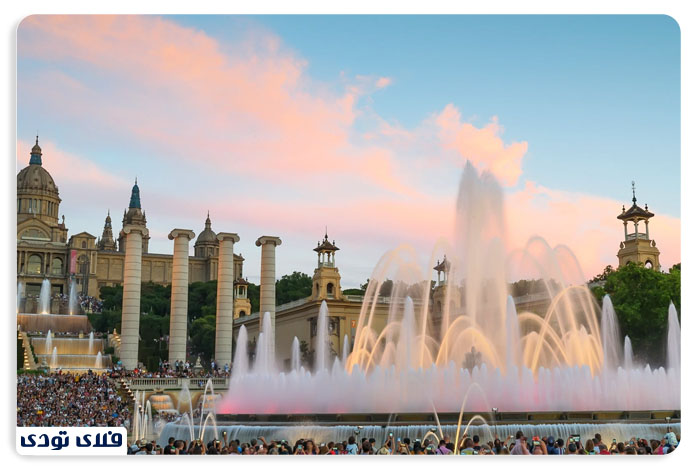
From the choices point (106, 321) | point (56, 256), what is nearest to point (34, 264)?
point (56, 256)

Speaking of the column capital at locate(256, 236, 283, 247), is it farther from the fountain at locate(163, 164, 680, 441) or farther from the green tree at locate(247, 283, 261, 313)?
the green tree at locate(247, 283, 261, 313)

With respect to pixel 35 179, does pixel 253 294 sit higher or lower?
lower

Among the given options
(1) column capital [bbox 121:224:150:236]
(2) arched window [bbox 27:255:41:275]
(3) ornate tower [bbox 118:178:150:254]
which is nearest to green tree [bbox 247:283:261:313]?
(1) column capital [bbox 121:224:150:236]

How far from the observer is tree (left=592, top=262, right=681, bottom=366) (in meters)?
31.7

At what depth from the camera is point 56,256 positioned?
373ft

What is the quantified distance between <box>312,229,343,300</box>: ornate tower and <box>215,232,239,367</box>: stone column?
1663 cm

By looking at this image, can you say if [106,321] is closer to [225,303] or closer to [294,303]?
[294,303]

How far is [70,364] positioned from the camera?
47.8 m

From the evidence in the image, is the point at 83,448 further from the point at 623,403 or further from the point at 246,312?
the point at 246,312

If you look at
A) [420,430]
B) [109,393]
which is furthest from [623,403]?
[109,393]

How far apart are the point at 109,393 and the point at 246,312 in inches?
1813

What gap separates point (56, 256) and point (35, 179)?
13.8 m

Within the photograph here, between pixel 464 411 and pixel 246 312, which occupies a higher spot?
pixel 246 312
